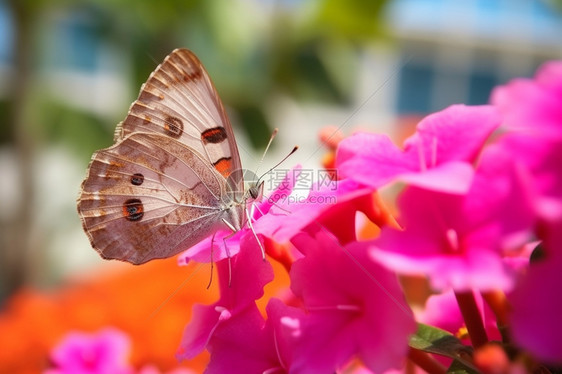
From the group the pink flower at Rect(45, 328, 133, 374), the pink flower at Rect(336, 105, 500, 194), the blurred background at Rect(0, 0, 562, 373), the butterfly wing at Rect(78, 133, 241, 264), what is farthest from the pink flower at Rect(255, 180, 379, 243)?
the blurred background at Rect(0, 0, 562, 373)

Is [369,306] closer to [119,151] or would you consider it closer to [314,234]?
[314,234]

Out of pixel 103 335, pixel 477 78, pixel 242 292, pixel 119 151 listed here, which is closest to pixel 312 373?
pixel 242 292

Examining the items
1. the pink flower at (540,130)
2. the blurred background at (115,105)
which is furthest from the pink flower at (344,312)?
the blurred background at (115,105)

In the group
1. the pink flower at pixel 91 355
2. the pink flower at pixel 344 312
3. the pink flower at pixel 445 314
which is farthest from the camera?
the pink flower at pixel 91 355

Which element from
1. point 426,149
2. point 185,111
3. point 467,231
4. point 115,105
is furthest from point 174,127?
point 115,105

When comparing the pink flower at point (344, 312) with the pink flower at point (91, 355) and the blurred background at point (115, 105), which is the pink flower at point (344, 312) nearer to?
the pink flower at point (91, 355)

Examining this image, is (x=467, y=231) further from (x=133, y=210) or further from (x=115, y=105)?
(x=115, y=105)
